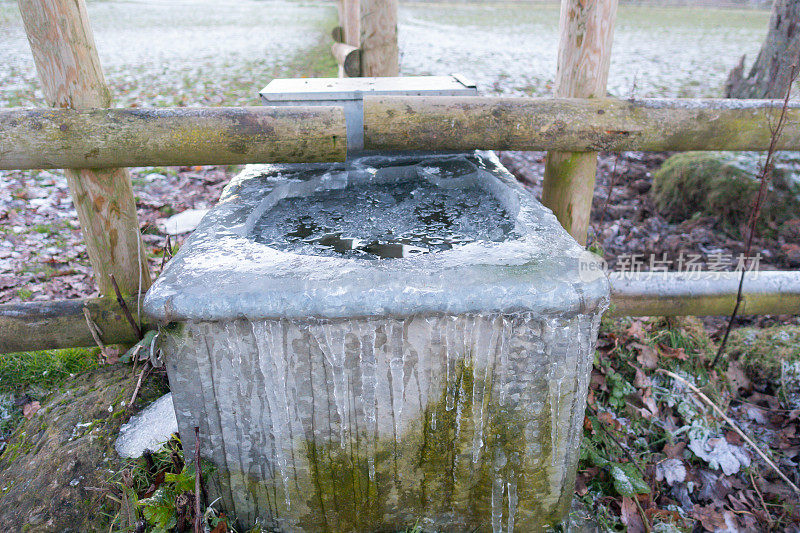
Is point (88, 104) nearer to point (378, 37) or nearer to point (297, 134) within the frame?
point (297, 134)

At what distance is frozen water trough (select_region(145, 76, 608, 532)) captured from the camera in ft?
5.17

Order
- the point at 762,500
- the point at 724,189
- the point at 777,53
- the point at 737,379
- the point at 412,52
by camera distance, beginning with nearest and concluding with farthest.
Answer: the point at 762,500 < the point at 737,379 < the point at 724,189 < the point at 777,53 < the point at 412,52

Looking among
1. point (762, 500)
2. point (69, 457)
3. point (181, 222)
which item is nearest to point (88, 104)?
point (69, 457)

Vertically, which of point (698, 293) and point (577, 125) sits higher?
point (577, 125)

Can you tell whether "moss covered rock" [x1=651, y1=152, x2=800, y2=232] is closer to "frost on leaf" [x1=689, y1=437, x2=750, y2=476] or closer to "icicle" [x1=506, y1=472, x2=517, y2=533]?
"frost on leaf" [x1=689, y1=437, x2=750, y2=476]

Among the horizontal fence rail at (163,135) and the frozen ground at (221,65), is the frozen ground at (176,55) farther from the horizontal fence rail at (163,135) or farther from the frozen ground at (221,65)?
the horizontal fence rail at (163,135)

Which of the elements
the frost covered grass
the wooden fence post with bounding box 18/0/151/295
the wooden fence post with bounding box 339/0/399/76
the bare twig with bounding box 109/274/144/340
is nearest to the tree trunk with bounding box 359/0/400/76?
the wooden fence post with bounding box 339/0/399/76

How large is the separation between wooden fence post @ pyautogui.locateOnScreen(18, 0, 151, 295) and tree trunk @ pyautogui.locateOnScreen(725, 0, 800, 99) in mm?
5150

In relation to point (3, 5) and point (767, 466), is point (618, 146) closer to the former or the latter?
point (767, 466)

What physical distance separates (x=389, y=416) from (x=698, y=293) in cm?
196

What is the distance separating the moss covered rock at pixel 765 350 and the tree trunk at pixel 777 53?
267 cm

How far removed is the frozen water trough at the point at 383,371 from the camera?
5.17ft

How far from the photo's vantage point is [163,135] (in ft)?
7.09

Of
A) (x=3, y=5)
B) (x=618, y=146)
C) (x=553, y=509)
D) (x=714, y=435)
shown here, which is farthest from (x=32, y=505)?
(x=3, y=5)
